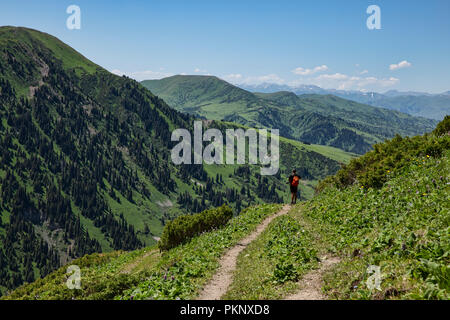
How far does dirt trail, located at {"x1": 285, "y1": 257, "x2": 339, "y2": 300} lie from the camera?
474 inches

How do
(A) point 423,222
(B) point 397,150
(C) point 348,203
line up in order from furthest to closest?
1. (B) point 397,150
2. (C) point 348,203
3. (A) point 423,222

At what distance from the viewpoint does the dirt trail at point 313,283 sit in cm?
1204

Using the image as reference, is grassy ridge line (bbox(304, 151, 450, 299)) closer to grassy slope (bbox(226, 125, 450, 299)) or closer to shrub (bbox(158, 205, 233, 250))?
grassy slope (bbox(226, 125, 450, 299))

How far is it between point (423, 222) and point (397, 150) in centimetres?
1725

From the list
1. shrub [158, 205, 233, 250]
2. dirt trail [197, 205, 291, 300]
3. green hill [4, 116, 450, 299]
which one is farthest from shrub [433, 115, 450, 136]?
shrub [158, 205, 233, 250]

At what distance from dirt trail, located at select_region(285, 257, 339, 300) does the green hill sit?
315 millimetres

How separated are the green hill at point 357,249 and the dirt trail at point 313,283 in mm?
315

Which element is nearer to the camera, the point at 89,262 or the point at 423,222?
the point at 423,222

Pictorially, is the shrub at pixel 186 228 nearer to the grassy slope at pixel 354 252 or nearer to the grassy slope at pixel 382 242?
the grassy slope at pixel 354 252

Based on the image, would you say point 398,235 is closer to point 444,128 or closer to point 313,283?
point 313,283
